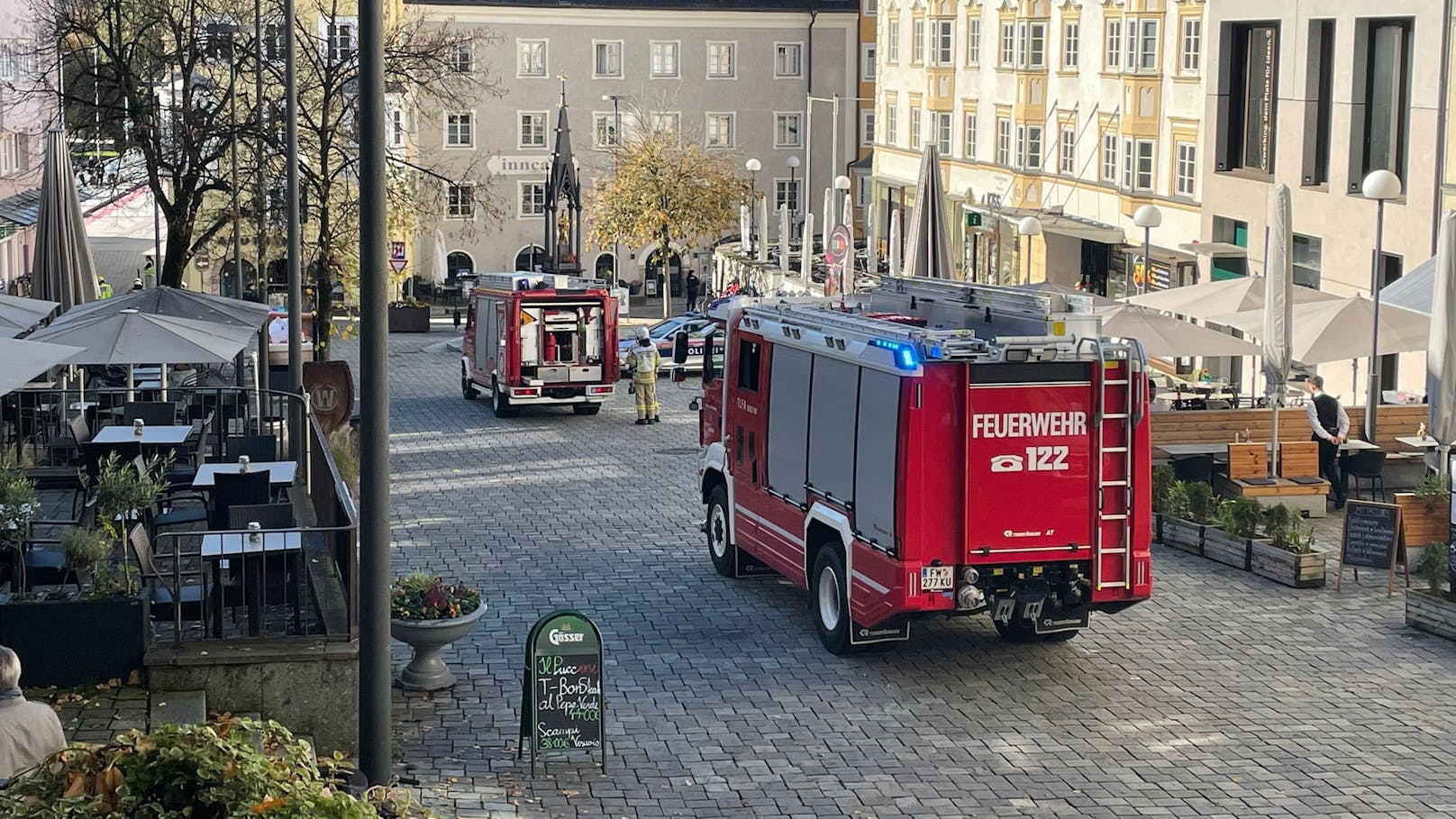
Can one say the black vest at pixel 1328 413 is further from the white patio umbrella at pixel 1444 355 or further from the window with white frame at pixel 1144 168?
the window with white frame at pixel 1144 168

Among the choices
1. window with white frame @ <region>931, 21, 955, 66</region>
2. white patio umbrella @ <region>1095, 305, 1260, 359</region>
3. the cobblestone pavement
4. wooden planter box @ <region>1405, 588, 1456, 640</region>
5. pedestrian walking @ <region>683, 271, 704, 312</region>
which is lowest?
the cobblestone pavement

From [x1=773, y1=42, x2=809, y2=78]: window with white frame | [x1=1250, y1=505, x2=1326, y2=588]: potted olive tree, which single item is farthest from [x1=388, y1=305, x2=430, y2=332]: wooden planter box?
[x1=1250, y1=505, x2=1326, y2=588]: potted olive tree

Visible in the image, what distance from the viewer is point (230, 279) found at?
54719 mm

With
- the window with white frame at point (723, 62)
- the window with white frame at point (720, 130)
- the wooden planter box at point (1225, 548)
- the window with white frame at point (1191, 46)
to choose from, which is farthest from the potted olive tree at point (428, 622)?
the window with white frame at point (723, 62)

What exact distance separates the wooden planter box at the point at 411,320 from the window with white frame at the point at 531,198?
19606 mm

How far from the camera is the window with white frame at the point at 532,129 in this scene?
261ft

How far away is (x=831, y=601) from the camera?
1590 centimetres

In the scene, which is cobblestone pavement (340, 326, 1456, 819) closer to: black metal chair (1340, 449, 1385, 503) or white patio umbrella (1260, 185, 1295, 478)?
white patio umbrella (1260, 185, 1295, 478)

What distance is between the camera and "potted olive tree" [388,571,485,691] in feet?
45.6

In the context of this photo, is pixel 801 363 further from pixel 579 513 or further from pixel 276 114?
pixel 276 114

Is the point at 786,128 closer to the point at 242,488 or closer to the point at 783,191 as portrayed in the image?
the point at 783,191

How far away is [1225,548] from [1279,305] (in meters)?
3.81

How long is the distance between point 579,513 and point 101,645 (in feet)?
36.3

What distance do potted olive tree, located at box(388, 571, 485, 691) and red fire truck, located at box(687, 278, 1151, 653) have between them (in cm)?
314
